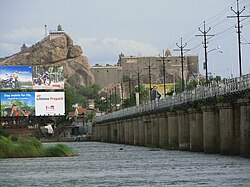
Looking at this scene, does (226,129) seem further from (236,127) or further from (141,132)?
(141,132)

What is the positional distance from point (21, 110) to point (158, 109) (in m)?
42.0

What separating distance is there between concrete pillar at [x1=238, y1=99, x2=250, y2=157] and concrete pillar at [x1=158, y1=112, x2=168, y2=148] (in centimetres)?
3967

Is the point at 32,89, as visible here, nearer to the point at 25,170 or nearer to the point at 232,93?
the point at 232,93

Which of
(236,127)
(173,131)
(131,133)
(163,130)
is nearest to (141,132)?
(131,133)

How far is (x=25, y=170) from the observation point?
2387 inches

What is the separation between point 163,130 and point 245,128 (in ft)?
141

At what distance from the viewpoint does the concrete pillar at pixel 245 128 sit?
66.8 metres

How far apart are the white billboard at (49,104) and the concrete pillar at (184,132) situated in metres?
59.6

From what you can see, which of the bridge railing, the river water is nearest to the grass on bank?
the river water

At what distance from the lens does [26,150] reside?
81.1m

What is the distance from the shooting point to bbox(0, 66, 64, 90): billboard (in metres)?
154

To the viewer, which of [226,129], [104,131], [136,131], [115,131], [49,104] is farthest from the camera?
[104,131]

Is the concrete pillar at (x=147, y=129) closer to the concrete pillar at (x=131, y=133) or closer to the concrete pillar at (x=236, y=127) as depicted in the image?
the concrete pillar at (x=131, y=133)

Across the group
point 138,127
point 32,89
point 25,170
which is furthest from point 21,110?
point 25,170
